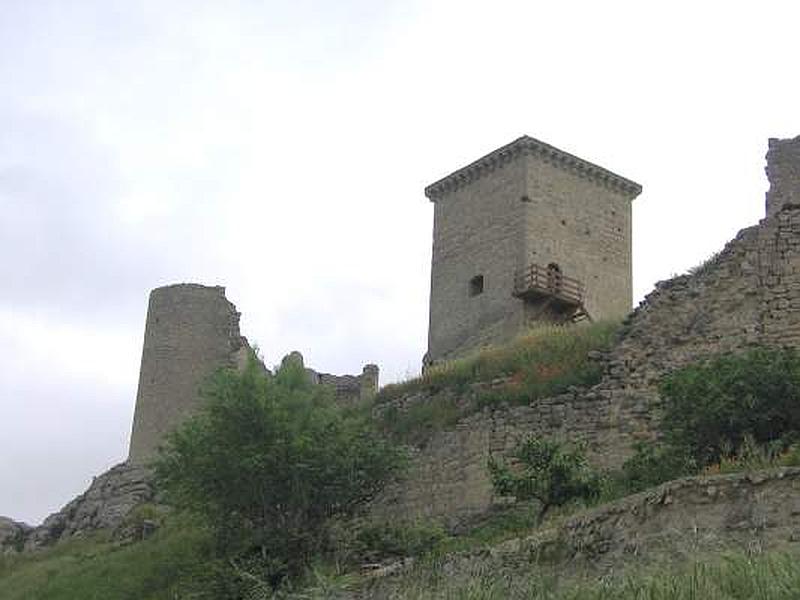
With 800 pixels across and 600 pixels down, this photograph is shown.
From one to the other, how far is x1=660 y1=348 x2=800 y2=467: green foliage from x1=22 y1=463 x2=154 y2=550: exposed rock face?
728 inches

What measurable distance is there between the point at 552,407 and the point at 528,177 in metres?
18.1

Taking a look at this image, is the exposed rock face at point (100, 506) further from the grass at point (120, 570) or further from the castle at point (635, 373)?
the castle at point (635, 373)

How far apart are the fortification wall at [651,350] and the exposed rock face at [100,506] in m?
12.5

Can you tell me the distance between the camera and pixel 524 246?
1513 inches

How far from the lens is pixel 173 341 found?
121ft

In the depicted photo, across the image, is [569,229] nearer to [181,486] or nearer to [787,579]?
[181,486]

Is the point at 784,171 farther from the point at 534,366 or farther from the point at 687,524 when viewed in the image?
the point at 687,524

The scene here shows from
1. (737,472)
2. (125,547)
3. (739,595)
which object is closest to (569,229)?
(125,547)

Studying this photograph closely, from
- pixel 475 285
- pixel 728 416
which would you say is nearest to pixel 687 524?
pixel 728 416

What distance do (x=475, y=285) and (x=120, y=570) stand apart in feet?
56.4

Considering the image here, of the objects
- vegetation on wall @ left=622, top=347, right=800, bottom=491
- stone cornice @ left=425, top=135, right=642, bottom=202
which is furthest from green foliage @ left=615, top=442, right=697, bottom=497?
stone cornice @ left=425, top=135, right=642, bottom=202

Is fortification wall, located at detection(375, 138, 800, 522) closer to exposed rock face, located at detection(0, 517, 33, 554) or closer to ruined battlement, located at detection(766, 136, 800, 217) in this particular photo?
ruined battlement, located at detection(766, 136, 800, 217)

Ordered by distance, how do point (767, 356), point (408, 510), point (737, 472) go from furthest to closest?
point (408, 510) < point (767, 356) < point (737, 472)

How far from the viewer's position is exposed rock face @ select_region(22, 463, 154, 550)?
3353 cm
